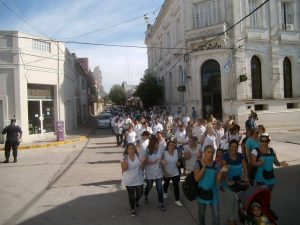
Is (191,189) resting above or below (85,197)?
above

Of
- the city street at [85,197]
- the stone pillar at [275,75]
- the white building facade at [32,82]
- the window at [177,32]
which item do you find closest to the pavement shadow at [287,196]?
the city street at [85,197]

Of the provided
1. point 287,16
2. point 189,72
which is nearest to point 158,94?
point 189,72

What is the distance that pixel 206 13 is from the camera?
89.4ft

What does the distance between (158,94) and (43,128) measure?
58.0 ft

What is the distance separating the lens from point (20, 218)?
24.3 ft

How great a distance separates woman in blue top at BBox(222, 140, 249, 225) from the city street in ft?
3.28

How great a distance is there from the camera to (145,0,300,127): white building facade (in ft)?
84.8

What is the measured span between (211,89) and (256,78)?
3427mm

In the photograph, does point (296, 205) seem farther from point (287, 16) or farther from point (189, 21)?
point (287, 16)

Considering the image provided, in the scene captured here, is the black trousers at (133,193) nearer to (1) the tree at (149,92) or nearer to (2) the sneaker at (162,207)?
(2) the sneaker at (162,207)

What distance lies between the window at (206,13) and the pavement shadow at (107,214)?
20.7 metres

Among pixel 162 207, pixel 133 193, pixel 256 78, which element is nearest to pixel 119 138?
pixel 256 78

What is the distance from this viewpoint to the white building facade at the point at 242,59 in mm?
25859

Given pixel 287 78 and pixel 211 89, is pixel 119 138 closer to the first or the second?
pixel 211 89
